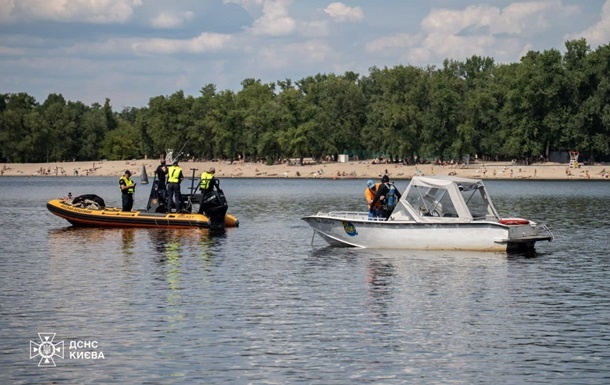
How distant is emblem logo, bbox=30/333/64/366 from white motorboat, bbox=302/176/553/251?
16484 mm

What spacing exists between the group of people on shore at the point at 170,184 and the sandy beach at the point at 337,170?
5734cm

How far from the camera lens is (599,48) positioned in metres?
137

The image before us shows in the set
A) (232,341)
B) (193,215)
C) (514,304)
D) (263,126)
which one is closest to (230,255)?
(193,215)

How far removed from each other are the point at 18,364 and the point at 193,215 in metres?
24.4

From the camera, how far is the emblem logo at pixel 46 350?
19.0m

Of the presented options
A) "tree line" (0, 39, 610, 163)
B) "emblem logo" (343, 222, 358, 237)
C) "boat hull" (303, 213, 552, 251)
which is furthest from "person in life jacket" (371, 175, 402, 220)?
"tree line" (0, 39, 610, 163)

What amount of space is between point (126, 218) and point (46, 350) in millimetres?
24708

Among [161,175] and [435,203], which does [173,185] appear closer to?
[161,175]

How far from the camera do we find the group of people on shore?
4206 centimetres

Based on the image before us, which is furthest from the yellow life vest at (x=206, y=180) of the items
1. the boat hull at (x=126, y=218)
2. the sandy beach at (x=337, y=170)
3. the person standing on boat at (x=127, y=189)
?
the sandy beach at (x=337, y=170)

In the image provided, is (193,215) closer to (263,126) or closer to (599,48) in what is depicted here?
(599,48)

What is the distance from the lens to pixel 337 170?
154 metres

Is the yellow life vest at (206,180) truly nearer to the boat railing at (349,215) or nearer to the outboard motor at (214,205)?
the outboard motor at (214,205)

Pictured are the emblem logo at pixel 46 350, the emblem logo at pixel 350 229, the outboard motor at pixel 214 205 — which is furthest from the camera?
the outboard motor at pixel 214 205
